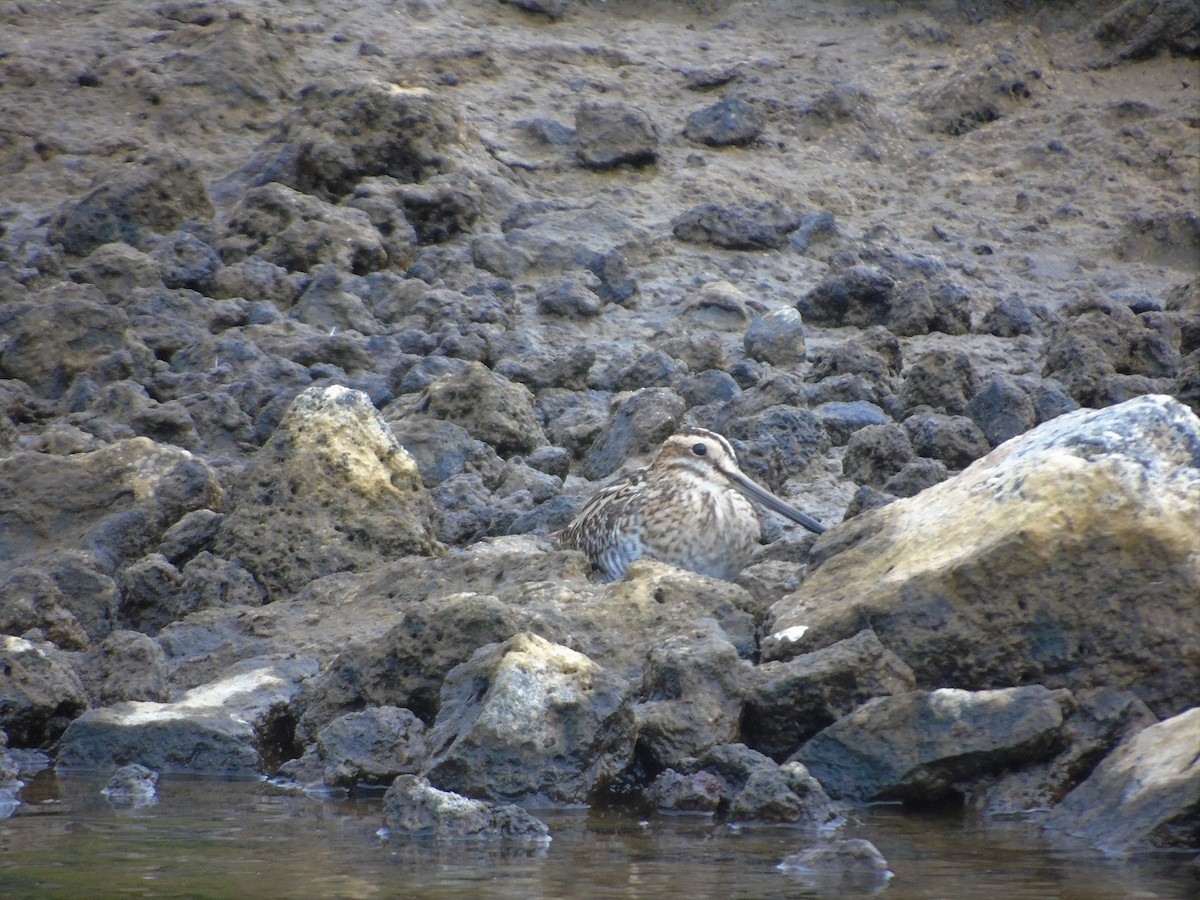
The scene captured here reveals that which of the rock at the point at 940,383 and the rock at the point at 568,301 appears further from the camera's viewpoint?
the rock at the point at 568,301

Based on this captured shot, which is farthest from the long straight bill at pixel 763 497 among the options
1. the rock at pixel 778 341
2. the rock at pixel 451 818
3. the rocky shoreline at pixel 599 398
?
the rock at pixel 451 818

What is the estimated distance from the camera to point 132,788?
581cm

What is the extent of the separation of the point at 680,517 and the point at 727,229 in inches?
217

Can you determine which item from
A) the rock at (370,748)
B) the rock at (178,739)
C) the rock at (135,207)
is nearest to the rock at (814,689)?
the rock at (370,748)

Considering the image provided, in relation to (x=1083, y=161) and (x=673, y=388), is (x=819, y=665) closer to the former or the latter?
(x=673, y=388)

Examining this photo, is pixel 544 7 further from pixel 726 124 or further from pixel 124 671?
pixel 124 671

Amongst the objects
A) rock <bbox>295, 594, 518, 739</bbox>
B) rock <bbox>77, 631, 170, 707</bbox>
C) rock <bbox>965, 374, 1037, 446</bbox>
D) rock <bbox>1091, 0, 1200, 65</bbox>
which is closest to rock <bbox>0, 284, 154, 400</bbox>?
rock <bbox>77, 631, 170, 707</bbox>

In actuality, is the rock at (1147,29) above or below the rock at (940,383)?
above

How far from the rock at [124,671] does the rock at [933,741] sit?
8.63 feet

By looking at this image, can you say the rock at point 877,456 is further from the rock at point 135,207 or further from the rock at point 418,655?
the rock at point 135,207

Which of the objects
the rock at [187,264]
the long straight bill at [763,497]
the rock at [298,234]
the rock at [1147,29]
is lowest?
the long straight bill at [763,497]

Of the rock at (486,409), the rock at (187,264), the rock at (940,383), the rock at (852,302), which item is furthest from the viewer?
the rock at (852,302)

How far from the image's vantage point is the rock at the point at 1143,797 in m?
4.86

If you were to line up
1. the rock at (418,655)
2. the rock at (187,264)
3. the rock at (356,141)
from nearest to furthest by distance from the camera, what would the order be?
the rock at (418,655) < the rock at (187,264) < the rock at (356,141)
